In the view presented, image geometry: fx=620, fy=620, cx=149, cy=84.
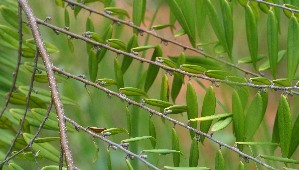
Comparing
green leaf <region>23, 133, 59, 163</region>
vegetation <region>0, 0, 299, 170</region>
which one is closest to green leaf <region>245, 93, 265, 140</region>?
vegetation <region>0, 0, 299, 170</region>

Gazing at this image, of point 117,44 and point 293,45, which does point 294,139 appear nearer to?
point 293,45

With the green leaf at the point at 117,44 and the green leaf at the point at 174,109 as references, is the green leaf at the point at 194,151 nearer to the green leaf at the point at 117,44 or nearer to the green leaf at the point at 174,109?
the green leaf at the point at 174,109

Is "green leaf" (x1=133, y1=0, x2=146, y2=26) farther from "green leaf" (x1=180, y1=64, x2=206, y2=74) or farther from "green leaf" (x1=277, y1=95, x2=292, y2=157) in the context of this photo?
"green leaf" (x1=277, y1=95, x2=292, y2=157)

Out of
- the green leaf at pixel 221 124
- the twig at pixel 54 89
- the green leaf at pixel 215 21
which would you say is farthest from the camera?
the green leaf at pixel 215 21

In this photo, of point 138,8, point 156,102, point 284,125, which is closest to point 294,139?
point 284,125

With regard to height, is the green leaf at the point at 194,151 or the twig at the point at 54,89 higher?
the twig at the point at 54,89

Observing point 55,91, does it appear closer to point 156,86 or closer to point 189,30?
point 189,30

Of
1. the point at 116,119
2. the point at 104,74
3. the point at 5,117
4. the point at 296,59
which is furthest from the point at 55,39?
the point at 296,59

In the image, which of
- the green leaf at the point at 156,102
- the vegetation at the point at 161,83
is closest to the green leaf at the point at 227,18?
the vegetation at the point at 161,83
